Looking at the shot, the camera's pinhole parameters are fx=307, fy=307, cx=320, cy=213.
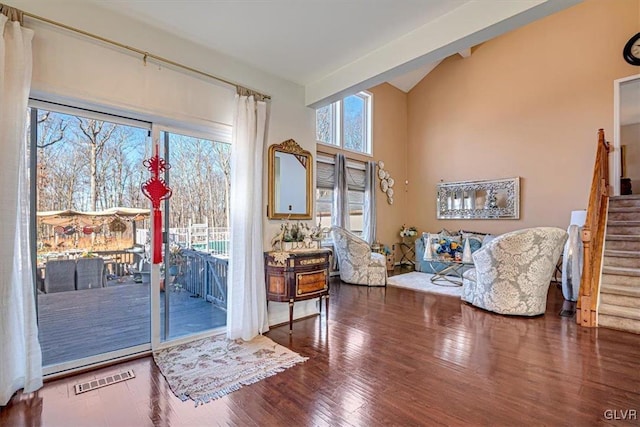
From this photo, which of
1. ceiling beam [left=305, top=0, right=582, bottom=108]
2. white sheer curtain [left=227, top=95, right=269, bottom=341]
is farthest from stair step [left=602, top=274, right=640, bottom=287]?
white sheer curtain [left=227, top=95, right=269, bottom=341]

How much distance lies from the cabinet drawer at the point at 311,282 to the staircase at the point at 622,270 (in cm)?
328

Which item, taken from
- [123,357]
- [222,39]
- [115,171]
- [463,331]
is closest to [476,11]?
[222,39]

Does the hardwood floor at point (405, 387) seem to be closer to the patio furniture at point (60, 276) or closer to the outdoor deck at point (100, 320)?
the outdoor deck at point (100, 320)

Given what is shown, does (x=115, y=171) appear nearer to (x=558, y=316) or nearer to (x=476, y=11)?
(x=476, y=11)

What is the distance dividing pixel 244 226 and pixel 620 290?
4.51 meters

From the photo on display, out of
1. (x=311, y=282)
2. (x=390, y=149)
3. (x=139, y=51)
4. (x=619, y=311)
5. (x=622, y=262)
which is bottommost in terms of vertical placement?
(x=619, y=311)

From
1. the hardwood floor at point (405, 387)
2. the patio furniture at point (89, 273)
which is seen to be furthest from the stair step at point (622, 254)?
the patio furniture at point (89, 273)

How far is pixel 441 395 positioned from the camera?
2178 mm

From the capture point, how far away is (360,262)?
5766mm

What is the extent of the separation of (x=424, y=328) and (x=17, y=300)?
12.0 ft

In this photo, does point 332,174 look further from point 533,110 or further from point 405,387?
point 405,387

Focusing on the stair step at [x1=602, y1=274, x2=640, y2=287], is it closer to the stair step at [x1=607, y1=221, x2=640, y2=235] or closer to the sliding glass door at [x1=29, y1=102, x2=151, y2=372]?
the stair step at [x1=607, y1=221, x2=640, y2=235]

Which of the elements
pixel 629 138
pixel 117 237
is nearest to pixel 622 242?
pixel 629 138

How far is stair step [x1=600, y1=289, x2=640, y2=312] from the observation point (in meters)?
3.57
